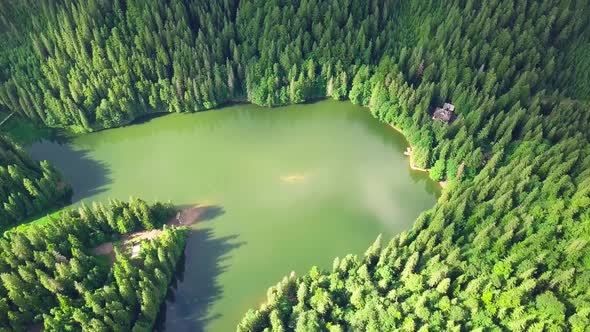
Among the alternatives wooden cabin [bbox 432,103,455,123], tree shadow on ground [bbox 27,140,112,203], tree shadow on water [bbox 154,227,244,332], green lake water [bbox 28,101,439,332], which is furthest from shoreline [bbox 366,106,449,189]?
tree shadow on ground [bbox 27,140,112,203]

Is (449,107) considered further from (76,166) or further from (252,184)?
(76,166)

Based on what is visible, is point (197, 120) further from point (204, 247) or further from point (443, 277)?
point (443, 277)

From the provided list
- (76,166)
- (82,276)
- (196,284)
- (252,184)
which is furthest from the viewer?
(76,166)

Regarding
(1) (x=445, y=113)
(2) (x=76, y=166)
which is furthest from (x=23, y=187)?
(1) (x=445, y=113)

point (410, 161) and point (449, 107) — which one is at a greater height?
point (449, 107)

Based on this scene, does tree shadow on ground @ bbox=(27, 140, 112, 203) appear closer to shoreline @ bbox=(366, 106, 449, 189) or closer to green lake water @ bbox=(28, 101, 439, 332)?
green lake water @ bbox=(28, 101, 439, 332)

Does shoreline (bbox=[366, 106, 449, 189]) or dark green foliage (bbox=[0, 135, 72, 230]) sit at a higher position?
dark green foliage (bbox=[0, 135, 72, 230])
